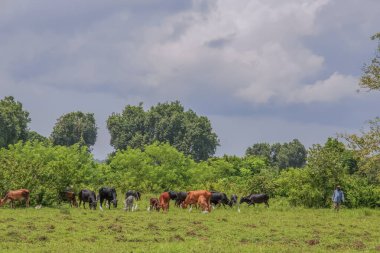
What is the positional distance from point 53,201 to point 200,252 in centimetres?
2008

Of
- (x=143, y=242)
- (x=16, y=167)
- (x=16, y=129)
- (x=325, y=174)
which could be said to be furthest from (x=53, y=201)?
(x=16, y=129)

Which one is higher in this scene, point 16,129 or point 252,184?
point 16,129

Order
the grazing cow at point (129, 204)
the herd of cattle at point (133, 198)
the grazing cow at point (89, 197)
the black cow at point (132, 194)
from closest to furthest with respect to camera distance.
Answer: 1. the grazing cow at point (129, 204)
2. the herd of cattle at point (133, 198)
3. the grazing cow at point (89, 197)
4. the black cow at point (132, 194)

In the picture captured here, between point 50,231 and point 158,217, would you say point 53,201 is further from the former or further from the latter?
point 50,231

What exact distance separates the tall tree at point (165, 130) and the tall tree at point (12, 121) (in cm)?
1942

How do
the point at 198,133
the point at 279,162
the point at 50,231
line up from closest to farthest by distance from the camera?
1. the point at 50,231
2. the point at 198,133
3. the point at 279,162

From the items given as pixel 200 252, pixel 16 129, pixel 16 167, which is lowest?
pixel 200 252

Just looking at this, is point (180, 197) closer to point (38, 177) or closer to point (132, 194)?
point (132, 194)

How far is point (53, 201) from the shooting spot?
34.2m

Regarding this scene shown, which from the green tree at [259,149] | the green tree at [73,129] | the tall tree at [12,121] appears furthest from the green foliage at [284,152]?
the tall tree at [12,121]

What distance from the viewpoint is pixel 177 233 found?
69.9 ft

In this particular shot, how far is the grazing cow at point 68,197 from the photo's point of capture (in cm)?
3486

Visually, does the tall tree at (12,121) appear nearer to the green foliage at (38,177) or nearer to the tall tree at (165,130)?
the tall tree at (165,130)

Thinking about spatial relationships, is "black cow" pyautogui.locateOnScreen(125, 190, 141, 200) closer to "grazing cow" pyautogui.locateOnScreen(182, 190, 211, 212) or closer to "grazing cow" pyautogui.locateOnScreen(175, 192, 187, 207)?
"grazing cow" pyautogui.locateOnScreen(175, 192, 187, 207)
